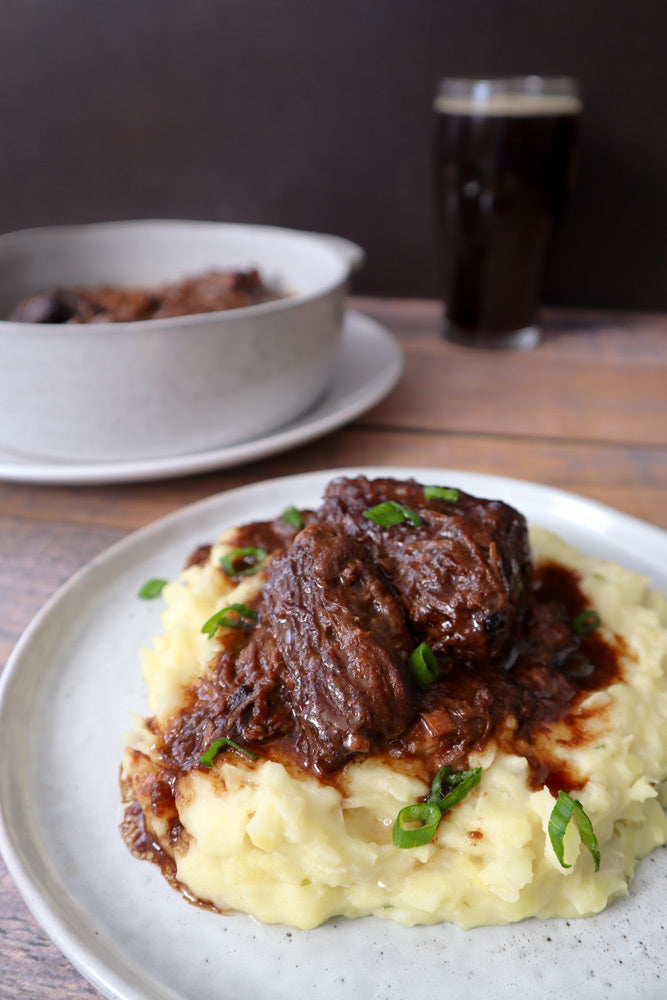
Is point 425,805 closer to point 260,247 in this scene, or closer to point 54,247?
point 260,247

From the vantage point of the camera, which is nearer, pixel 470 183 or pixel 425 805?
pixel 425 805

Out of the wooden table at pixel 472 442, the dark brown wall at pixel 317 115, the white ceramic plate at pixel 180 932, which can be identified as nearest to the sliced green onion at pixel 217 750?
the white ceramic plate at pixel 180 932

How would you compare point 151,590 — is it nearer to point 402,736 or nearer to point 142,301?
point 402,736

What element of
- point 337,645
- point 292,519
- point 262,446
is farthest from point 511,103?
point 337,645

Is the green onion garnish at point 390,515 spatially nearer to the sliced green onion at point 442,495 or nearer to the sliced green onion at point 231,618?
the sliced green onion at point 442,495

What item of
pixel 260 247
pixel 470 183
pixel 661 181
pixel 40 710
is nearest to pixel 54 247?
pixel 260 247

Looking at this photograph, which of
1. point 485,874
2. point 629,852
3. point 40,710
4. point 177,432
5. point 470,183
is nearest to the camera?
point 485,874
